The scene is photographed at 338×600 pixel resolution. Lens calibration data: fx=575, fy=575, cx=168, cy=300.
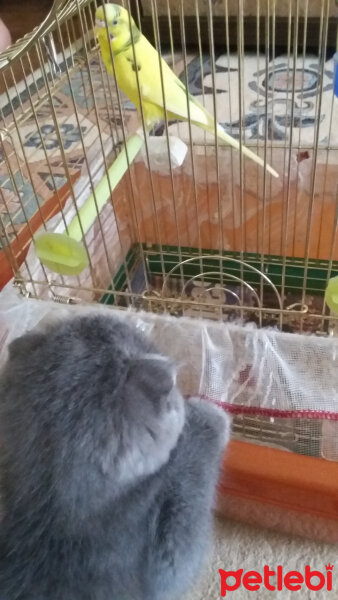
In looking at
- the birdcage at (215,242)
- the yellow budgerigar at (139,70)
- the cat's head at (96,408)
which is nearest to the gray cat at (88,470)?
the cat's head at (96,408)

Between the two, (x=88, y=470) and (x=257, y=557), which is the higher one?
(x=88, y=470)

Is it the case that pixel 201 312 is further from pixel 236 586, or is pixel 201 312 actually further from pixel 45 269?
pixel 236 586

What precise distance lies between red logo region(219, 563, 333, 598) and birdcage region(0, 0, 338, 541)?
6 cm

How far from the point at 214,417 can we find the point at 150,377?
0.45 ft

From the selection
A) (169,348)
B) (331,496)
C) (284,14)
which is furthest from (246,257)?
(284,14)

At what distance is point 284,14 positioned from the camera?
4.66 feet

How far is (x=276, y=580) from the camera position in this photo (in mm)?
652

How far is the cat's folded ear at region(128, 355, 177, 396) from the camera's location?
472mm

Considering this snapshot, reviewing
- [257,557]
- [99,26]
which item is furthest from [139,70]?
[257,557]

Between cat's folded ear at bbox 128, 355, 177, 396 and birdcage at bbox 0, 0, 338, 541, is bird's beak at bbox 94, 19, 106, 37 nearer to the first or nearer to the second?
birdcage at bbox 0, 0, 338, 541

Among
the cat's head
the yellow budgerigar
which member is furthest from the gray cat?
the yellow budgerigar

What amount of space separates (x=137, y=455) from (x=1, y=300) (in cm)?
34

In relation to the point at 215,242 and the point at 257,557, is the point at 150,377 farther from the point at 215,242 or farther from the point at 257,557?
the point at 215,242

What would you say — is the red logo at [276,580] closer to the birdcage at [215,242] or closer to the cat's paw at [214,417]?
the birdcage at [215,242]
